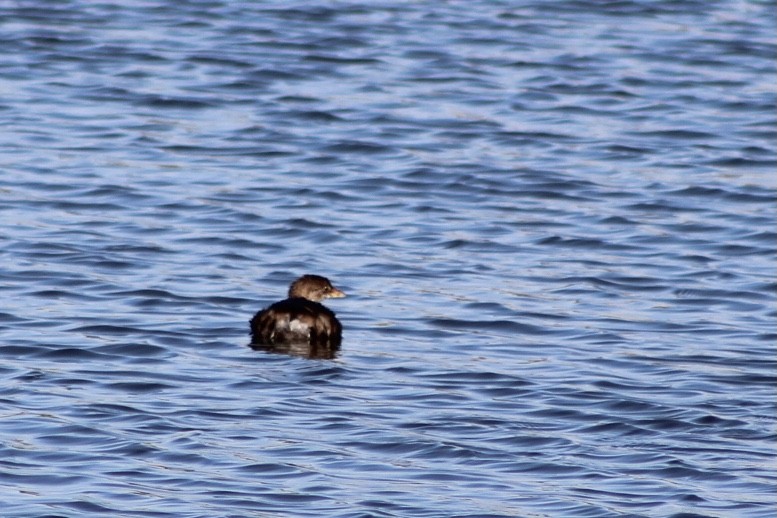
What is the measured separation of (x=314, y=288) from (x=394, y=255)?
1.98 m

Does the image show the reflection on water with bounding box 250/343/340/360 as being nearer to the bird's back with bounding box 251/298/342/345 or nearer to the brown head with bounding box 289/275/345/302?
the bird's back with bounding box 251/298/342/345

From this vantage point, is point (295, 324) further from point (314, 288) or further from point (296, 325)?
point (314, 288)

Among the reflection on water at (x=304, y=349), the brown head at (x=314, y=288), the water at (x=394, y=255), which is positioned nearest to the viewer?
the water at (x=394, y=255)

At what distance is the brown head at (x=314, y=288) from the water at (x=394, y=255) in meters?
0.29

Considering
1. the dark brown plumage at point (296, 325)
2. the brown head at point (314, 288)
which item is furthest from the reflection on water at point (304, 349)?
the brown head at point (314, 288)

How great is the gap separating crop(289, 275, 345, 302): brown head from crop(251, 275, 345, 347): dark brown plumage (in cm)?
42

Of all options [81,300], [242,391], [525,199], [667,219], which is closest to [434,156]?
[525,199]

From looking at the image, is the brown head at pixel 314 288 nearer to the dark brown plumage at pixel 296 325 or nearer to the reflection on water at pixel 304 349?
the dark brown plumage at pixel 296 325

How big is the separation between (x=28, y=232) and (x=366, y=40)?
955 cm

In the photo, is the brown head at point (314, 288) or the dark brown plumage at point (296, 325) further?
the brown head at point (314, 288)

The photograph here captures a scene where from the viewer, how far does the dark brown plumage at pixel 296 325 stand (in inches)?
458

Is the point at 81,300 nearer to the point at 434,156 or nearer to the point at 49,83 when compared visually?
the point at 434,156

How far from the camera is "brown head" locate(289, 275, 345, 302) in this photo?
12305 millimetres

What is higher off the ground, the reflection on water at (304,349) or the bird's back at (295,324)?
the bird's back at (295,324)
